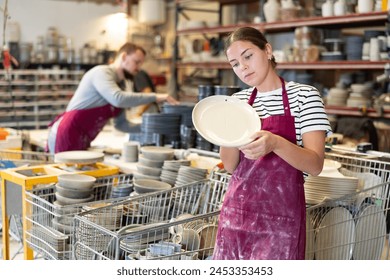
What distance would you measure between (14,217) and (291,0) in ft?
11.5

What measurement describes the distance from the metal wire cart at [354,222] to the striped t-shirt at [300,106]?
50 centimetres

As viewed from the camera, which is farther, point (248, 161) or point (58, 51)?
point (58, 51)

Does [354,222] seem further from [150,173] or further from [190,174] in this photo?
[150,173]

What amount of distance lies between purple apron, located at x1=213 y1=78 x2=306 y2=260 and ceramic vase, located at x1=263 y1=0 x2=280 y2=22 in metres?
3.74

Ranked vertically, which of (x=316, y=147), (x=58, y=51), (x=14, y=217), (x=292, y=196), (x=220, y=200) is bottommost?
(x=14, y=217)

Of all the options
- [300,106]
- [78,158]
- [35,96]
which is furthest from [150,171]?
[35,96]

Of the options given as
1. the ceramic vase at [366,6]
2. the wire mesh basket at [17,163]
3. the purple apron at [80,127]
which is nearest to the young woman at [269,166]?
the wire mesh basket at [17,163]

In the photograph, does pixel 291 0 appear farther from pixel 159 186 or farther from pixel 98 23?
pixel 159 186

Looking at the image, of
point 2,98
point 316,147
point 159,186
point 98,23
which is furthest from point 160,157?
point 98,23

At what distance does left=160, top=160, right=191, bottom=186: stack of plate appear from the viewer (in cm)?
267

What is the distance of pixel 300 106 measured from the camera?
158 cm

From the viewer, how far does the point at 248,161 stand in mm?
1686

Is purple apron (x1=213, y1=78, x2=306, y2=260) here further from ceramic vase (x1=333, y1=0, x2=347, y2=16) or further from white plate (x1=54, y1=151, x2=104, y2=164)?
ceramic vase (x1=333, y1=0, x2=347, y2=16)

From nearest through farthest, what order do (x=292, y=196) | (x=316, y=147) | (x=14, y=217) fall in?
(x=316, y=147)
(x=292, y=196)
(x=14, y=217)
